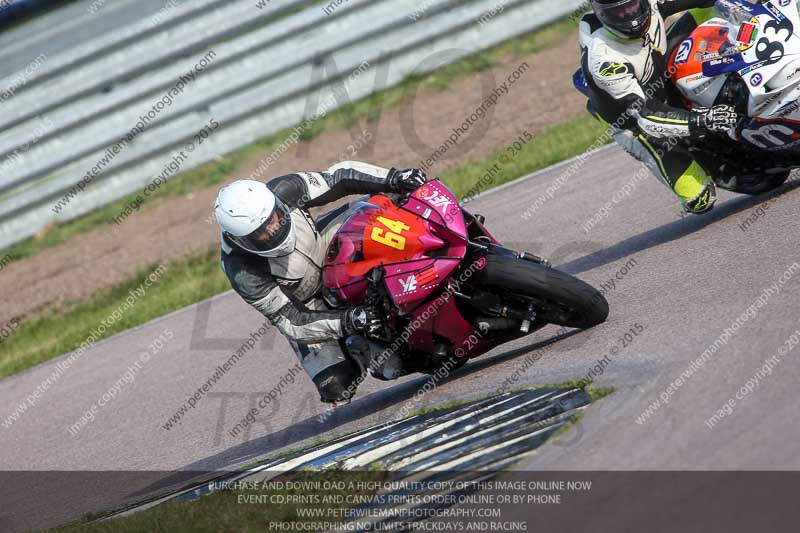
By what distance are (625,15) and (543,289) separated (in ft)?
7.27

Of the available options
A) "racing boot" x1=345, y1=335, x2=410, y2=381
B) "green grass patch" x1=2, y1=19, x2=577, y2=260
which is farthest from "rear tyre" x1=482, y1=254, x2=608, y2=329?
"green grass patch" x1=2, y1=19, x2=577, y2=260

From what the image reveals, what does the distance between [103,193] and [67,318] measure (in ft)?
7.87

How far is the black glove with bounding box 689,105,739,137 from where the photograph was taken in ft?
21.8

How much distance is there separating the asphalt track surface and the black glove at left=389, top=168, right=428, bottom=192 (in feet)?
4.31

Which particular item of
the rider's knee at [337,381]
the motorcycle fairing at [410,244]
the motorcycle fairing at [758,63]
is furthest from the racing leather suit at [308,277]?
the motorcycle fairing at [758,63]

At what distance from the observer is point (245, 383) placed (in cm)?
843

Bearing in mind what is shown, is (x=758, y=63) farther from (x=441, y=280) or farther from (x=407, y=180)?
(x=441, y=280)

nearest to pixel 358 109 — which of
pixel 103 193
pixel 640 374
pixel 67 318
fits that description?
pixel 103 193

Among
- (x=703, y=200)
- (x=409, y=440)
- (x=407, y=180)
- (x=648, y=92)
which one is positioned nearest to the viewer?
(x=409, y=440)

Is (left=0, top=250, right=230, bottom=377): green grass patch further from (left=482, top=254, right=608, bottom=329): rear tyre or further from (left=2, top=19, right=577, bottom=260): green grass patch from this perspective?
(left=482, top=254, right=608, bottom=329): rear tyre

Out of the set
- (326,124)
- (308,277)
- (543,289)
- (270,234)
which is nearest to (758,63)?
(543,289)

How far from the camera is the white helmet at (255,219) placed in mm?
5781

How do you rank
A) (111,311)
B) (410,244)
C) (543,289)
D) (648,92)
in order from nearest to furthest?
(543,289)
(410,244)
(648,92)
(111,311)

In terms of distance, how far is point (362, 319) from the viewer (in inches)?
228
